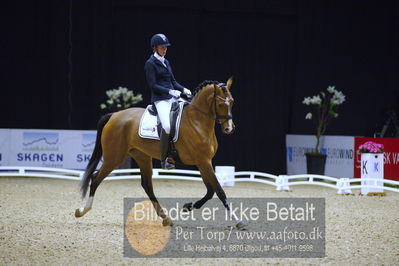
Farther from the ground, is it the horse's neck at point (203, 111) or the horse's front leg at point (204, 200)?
the horse's neck at point (203, 111)

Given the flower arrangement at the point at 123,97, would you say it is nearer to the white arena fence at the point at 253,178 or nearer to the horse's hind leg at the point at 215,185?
the white arena fence at the point at 253,178

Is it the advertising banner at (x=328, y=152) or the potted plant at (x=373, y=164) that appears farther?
the advertising banner at (x=328, y=152)

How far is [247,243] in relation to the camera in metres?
5.05

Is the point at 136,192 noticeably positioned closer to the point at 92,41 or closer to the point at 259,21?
the point at 92,41

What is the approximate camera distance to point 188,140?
19.5 ft

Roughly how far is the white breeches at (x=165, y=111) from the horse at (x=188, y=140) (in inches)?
5.8

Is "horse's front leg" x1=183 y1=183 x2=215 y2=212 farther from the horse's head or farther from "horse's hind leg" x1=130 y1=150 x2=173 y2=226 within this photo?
the horse's head

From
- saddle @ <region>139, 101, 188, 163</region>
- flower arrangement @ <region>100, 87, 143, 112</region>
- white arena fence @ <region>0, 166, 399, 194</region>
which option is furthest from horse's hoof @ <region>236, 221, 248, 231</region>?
flower arrangement @ <region>100, 87, 143, 112</region>

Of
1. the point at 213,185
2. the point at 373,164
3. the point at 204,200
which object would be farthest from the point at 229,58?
the point at 213,185

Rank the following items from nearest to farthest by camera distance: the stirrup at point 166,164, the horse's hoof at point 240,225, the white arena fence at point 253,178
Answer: the horse's hoof at point 240,225 < the stirrup at point 166,164 < the white arena fence at point 253,178

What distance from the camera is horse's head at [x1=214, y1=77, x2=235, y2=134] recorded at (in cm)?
573

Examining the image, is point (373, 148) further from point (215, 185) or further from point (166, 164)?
point (215, 185)

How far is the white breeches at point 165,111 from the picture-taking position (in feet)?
19.6

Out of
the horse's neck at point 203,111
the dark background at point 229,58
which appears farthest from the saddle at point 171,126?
the dark background at point 229,58
